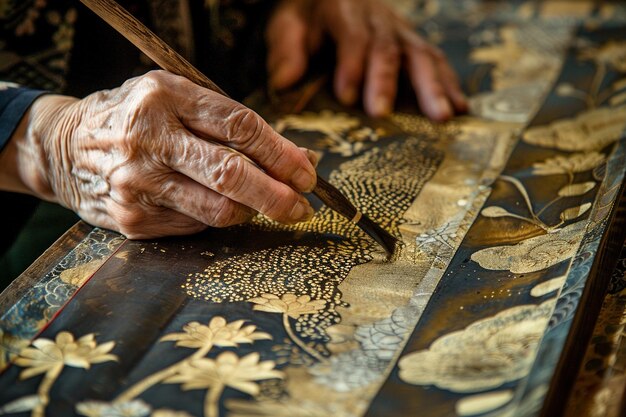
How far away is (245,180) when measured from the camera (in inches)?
29.7

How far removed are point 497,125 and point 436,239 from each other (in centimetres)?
42

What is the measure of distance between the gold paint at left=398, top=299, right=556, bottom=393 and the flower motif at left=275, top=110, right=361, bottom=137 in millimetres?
537

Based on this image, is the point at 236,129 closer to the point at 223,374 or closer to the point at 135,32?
the point at 135,32

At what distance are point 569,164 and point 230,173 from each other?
0.56 m

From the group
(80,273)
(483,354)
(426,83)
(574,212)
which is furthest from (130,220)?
(426,83)

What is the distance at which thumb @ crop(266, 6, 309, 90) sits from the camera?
1.33 meters

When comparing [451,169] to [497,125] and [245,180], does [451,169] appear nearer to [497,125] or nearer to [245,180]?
[497,125]

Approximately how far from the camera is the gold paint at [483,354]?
2.02 ft

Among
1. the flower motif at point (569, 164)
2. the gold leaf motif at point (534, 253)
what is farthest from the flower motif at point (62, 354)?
the flower motif at point (569, 164)

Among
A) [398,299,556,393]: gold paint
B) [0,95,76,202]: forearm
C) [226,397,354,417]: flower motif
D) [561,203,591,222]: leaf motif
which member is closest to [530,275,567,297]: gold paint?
[398,299,556,393]: gold paint

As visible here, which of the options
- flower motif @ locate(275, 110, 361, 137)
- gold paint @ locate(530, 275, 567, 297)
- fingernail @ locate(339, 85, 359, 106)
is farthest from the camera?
fingernail @ locate(339, 85, 359, 106)

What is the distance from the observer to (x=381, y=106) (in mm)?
1231

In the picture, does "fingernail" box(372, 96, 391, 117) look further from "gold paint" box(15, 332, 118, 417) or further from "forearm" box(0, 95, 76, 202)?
"gold paint" box(15, 332, 118, 417)

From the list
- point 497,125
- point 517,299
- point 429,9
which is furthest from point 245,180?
point 429,9
